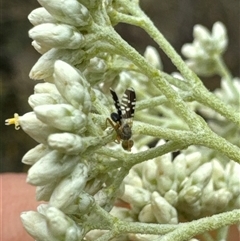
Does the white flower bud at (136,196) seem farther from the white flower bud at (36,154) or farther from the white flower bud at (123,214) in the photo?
the white flower bud at (36,154)

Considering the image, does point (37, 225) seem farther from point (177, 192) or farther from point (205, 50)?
point (205, 50)

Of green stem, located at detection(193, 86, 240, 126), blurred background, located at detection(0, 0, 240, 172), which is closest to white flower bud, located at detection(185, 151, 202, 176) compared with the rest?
green stem, located at detection(193, 86, 240, 126)

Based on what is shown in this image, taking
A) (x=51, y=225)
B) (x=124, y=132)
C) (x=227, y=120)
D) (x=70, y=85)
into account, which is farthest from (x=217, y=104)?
(x=227, y=120)

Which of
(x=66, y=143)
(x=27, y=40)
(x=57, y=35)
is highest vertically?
(x=27, y=40)

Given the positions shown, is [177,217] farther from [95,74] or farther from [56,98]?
[56,98]

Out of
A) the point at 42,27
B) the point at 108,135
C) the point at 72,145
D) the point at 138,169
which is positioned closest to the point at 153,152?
the point at 108,135

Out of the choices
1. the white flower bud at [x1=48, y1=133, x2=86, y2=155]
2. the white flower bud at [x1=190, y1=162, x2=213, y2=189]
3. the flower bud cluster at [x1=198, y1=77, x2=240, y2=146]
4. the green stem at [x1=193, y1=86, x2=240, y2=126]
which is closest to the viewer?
the white flower bud at [x1=48, y1=133, x2=86, y2=155]

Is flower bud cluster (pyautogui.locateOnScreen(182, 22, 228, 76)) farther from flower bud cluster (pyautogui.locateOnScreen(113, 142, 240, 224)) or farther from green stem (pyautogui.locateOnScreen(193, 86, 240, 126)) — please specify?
green stem (pyautogui.locateOnScreen(193, 86, 240, 126))
